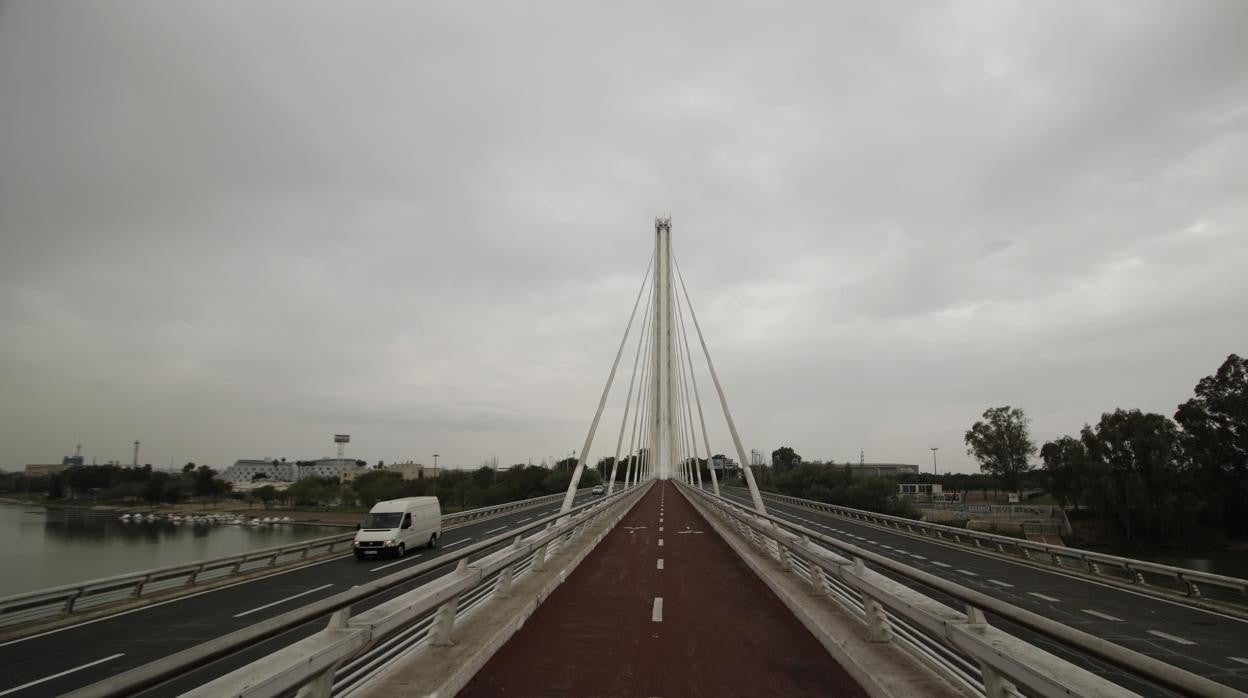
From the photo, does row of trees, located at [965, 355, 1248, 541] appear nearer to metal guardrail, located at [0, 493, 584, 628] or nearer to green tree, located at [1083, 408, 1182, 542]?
green tree, located at [1083, 408, 1182, 542]

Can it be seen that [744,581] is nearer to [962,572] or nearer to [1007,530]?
[962,572]

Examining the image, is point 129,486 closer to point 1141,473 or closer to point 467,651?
point 467,651

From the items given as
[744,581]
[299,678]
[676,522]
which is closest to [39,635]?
[299,678]

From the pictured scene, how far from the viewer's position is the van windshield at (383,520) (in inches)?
834

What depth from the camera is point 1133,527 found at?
49094 millimetres

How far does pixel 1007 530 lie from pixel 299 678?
62.6 metres

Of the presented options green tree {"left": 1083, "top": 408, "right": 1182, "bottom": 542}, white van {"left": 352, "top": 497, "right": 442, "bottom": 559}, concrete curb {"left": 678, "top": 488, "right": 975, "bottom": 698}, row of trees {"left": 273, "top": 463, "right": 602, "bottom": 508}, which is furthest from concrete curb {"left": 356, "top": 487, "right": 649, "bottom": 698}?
row of trees {"left": 273, "top": 463, "right": 602, "bottom": 508}

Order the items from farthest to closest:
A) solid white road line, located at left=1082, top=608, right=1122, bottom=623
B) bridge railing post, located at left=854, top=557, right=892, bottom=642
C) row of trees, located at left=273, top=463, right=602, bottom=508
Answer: row of trees, located at left=273, top=463, right=602, bottom=508 < solid white road line, located at left=1082, top=608, right=1122, bottom=623 < bridge railing post, located at left=854, top=557, right=892, bottom=642

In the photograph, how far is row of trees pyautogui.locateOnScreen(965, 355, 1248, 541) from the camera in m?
46.4

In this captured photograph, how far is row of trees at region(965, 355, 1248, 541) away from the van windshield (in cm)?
5716

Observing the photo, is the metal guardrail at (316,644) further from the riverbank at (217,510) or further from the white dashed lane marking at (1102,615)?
the riverbank at (217,510)

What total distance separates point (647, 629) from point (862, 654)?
8.98 feet

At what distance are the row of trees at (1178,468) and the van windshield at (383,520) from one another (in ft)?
188

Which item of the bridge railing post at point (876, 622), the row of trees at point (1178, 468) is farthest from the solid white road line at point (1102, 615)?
the row of trees at point (1178, 468)
